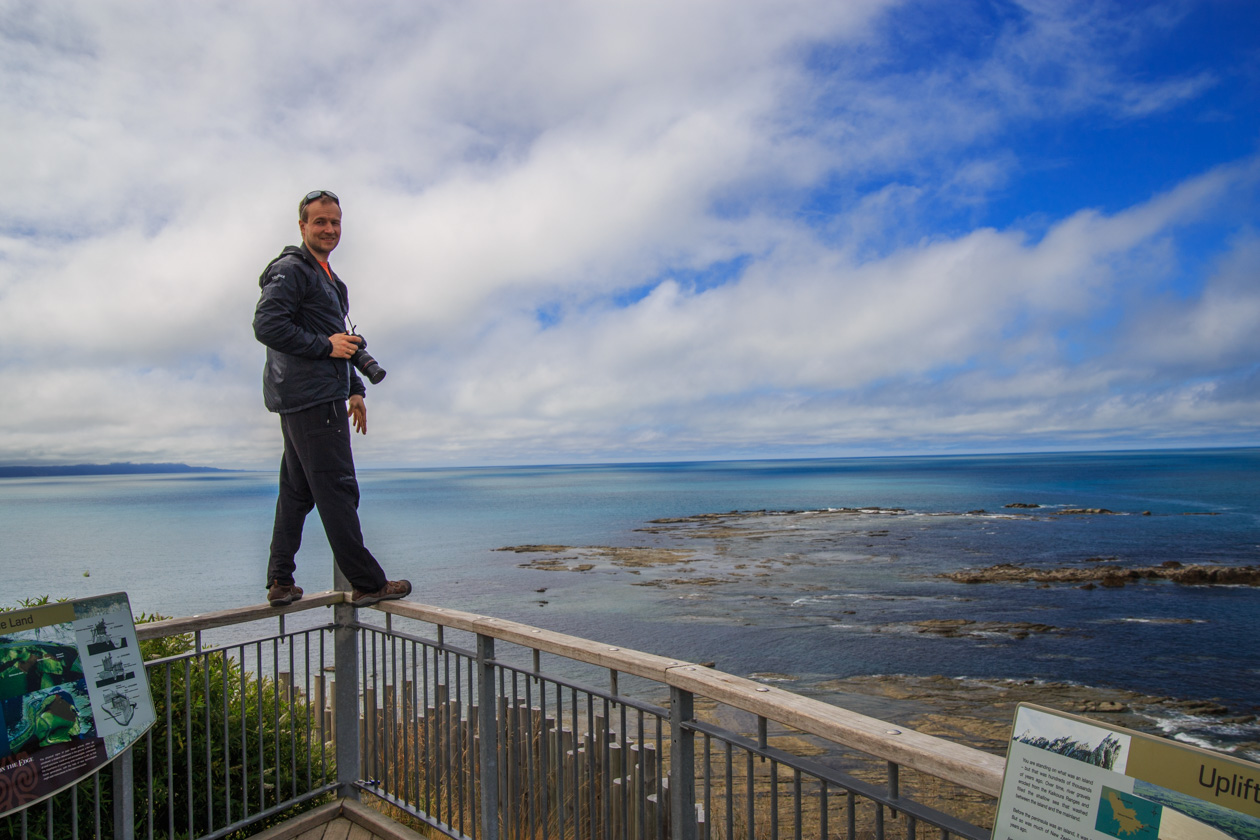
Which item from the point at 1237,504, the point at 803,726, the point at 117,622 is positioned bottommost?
the point at 1237,504

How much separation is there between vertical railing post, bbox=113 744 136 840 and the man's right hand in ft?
5.72

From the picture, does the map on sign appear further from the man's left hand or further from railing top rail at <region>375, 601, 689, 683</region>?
the man's left hand

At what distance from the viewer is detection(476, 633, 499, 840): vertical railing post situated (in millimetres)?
3273

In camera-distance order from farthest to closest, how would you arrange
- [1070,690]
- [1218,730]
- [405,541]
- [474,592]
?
1. [405,541]
2. [474,592]
3. [1070,690]
4. [1218,730]

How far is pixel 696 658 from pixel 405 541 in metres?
43.3

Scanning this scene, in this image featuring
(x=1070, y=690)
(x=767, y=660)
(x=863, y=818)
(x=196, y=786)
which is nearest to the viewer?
(x=196, y=786)

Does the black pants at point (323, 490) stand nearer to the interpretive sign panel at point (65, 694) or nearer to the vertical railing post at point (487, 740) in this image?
the vertical railing post at point (487, 740)

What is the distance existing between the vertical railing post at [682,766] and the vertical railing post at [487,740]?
108 cm

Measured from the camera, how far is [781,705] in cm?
201

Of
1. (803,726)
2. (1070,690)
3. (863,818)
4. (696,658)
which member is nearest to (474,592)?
(696,658)

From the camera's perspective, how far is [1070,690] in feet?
59.6

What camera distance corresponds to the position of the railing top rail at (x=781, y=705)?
1617 mm

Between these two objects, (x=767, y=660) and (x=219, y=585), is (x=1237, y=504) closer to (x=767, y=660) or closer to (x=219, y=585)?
(x=767, y=660)

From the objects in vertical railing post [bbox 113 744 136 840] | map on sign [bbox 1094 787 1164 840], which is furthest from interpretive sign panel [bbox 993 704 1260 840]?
vertical railing post [bbox 113 744 136 840]
